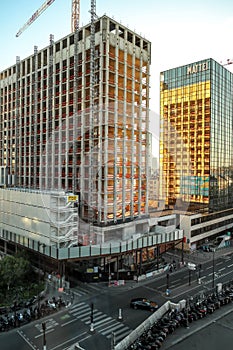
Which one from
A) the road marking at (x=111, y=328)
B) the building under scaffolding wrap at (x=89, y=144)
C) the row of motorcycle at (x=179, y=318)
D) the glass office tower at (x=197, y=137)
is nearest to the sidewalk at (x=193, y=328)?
the row of motorcycle at (x=179, y=318)

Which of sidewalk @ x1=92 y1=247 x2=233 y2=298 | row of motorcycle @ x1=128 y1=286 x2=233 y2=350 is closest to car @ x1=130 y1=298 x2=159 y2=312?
row of motorcycle @ x1=128 y1=286 x2=233 y2=350

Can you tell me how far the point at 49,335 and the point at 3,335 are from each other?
4379 mm

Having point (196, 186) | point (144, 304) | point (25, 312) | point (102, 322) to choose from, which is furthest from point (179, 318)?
point (196, 186)

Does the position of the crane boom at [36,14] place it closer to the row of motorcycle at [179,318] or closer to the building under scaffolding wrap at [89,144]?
the building under scaffolding wrap at [89,144]

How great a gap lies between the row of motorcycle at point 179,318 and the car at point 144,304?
77.4 inches

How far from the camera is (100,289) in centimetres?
4038

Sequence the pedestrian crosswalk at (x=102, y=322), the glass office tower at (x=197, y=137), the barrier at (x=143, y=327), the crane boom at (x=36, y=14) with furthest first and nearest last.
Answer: the crane boom at (x=36, y=14), the glass office tower at (x=197, y=137), the pedestrian crosswalk at (x=102, y=322), the barrier at (x=143, y=327)

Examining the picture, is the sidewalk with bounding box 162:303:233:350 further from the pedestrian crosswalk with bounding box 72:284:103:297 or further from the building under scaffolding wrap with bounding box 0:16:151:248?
the building under scaffolding wrap with bounding box 0:16:151:248

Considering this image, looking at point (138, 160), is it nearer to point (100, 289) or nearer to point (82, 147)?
point (82, 147)

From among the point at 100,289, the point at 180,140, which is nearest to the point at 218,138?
the point at 180,140

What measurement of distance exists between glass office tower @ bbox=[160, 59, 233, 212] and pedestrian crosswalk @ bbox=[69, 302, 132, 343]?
4207 cm

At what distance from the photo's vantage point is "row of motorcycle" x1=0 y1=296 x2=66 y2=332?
2930 centimetres

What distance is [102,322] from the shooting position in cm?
3044

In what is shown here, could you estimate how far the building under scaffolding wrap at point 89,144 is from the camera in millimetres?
45406
